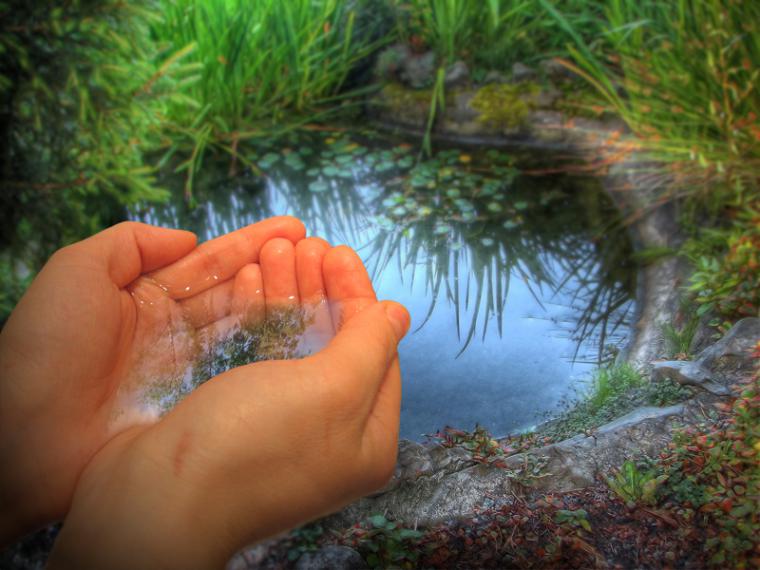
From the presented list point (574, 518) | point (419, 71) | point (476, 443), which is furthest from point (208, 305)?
point (419, 71)

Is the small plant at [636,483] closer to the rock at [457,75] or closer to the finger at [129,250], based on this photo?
the finger at [129,250]

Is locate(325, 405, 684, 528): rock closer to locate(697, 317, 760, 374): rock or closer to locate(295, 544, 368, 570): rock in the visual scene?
locate(295, 544, 368, 570): rock

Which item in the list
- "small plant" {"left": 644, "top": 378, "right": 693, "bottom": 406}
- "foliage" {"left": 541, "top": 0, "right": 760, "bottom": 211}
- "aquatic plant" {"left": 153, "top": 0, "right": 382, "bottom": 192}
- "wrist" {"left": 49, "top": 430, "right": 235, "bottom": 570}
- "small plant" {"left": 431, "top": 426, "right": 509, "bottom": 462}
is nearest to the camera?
"wrist" {"left": 49, "top": 430, "right": 235, "bottom": 570}

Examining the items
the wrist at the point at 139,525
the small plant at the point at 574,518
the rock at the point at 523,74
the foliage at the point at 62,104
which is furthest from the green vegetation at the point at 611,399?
the rock at the point at 523,74

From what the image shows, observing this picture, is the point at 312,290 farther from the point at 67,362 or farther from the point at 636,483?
the point at 636,483

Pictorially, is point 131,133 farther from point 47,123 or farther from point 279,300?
point 279,300

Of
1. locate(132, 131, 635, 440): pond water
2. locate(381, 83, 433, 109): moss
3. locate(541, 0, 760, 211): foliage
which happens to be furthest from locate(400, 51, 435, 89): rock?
locate(541, 0, 760, 211): foliage
